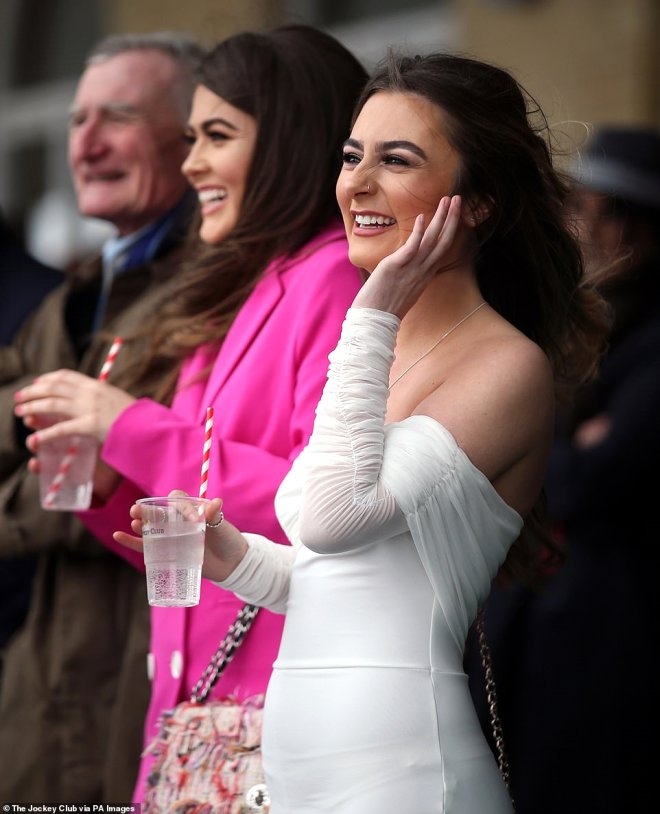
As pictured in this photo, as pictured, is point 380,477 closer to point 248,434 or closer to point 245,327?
point 248,434

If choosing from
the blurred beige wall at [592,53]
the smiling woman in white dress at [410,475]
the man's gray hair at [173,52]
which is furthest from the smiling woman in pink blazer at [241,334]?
the blurred beige wall at [592,53]

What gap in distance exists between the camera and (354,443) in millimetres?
2139

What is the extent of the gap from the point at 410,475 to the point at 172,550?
404 mm

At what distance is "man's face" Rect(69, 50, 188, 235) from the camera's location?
3.65 m

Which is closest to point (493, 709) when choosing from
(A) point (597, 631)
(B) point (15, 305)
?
(A) point (597, 631)

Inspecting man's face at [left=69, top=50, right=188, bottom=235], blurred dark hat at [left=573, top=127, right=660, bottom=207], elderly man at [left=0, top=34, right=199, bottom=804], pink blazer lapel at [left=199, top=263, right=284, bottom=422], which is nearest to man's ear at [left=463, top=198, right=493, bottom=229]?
pink blazer lapel at [left=199, top=263, right=284, bottom=422]

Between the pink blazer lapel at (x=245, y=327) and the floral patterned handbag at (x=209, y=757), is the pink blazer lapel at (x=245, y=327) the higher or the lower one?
the higher one

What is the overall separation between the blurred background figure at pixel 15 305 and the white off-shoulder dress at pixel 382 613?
1.69 meters

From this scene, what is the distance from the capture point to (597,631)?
4.06 metres

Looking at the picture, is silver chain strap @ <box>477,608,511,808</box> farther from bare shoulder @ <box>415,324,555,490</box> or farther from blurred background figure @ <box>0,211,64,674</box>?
blurred background figure @ <box>0,211,64,674</box>

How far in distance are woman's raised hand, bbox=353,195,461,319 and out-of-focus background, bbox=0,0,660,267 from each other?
424 mm

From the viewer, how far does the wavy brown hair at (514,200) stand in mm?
2314

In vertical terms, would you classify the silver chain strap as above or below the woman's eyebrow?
below

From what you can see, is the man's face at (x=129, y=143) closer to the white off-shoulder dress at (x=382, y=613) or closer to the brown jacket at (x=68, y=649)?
the brown jacket at (x=68, y=649)
